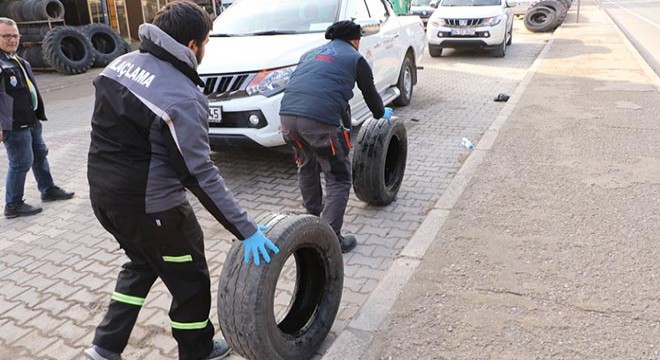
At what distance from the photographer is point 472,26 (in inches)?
549

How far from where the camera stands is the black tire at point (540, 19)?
19703 millimetres

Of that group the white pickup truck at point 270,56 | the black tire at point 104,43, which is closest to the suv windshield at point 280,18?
the white pickup truck at point 270,56

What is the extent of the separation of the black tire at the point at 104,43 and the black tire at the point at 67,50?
1.20 feet

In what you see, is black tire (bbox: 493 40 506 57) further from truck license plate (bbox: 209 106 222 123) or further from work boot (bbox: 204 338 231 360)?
work boot (bbox: 204 338 231 360)

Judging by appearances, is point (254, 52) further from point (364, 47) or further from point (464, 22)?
point (464, 22)

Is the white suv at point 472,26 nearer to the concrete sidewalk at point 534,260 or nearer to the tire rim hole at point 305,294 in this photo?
the concrete sidewalk at point 534,260

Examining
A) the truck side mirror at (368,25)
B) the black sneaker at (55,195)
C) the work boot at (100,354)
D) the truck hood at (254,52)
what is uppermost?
the truck side mirror at (368,25)

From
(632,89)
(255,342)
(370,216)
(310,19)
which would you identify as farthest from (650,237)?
(632,89)

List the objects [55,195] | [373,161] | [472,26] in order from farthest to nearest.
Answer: [472,26]
[55,195]
[373,161]

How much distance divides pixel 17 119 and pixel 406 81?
19.2ft

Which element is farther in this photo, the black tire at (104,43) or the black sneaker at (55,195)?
the black tire at (104,43)

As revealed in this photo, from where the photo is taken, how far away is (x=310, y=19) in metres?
6.82

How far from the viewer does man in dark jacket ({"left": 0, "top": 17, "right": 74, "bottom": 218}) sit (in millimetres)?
4992

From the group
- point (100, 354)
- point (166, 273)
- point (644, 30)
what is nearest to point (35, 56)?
point (100, 354)
